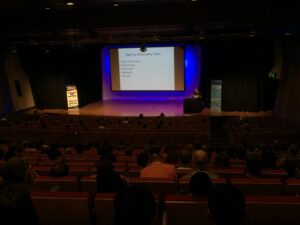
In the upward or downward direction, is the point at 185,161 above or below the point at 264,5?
below

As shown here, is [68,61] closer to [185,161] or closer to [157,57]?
[157,57]

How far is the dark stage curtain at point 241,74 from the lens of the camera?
16.4 m

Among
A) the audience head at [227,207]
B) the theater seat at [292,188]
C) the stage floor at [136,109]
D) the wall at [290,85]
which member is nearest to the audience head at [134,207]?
the audience head at [227,207]

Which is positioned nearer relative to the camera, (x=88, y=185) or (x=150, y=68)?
(x=88, y=185)

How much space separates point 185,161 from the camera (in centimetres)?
590

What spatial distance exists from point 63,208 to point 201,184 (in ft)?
4.23

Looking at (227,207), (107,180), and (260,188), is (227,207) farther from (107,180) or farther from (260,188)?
(260,188)

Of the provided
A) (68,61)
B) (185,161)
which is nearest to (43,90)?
(68,61)

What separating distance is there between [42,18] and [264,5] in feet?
26.5

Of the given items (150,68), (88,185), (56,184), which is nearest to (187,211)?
(88,185)

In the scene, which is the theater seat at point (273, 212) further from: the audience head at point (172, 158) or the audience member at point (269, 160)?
the audience head at point (172, 158)

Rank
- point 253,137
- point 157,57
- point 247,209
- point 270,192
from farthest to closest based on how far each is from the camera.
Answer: point 157,57 < point 253,137 < point 270,192 < point 247,209

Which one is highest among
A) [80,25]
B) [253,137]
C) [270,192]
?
[80,25]

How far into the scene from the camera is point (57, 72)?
61.3ft
